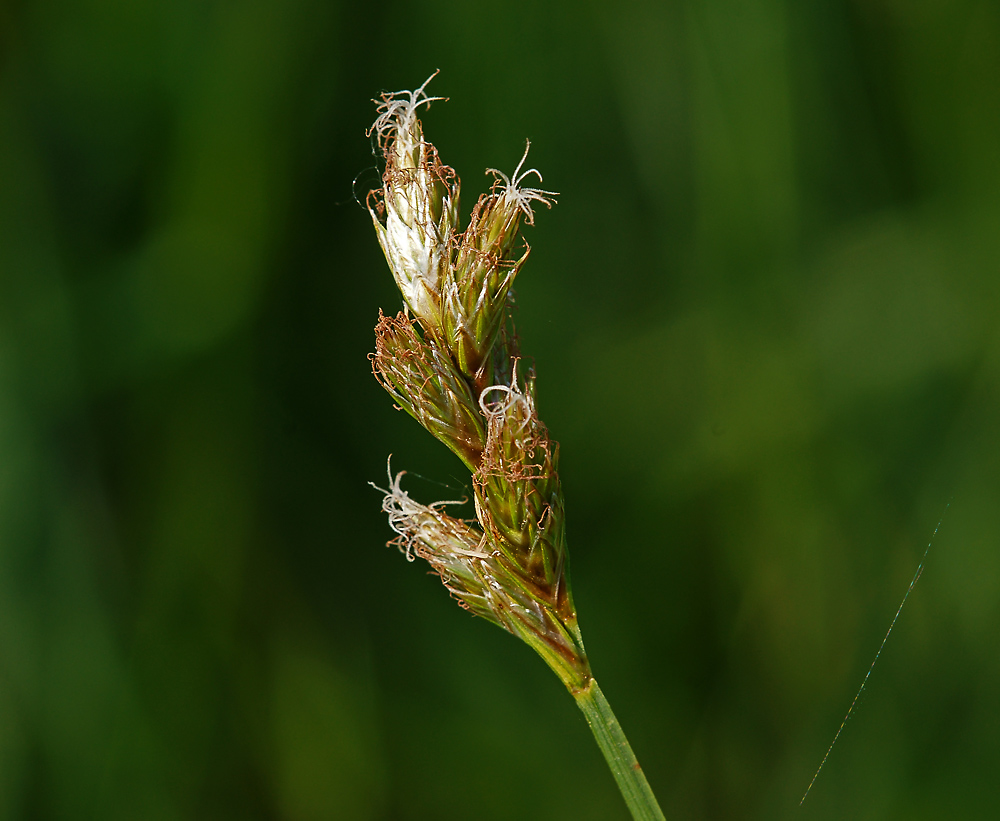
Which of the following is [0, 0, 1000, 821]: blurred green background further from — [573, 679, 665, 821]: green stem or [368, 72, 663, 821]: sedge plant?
[573, 679, 665, 821]: green stem

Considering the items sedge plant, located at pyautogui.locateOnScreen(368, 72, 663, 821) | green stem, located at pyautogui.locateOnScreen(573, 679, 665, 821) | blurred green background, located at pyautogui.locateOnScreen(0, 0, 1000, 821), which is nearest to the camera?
green stem, located at pyautogui.locateOnScreen(573, 679, 665, 821)

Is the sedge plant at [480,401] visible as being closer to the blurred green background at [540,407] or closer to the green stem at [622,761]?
the green stem at [622,761]

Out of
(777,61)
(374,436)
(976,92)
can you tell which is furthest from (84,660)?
(976,92)

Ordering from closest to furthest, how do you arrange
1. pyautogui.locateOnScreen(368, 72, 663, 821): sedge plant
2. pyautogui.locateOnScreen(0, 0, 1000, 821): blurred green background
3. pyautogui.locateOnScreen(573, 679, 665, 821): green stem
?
pyautogui.locateOnScreen(573, 679, 665, 821): green stem, pyautogui.locateOnScreen(368, 72, 663, 821): sedge plant, pyautogui.locateOnScreen(0, 0, 1000, 821): blurred green background

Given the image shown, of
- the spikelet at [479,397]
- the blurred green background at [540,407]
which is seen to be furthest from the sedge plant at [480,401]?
the blurred green background at [540,407]

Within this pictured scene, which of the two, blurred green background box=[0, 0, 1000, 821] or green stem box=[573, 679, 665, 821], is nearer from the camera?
green stem box=[573, 679, 665, 821]

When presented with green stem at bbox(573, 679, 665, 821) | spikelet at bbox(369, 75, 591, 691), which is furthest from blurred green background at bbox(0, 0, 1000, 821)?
green stem at bbox(573, 679, 665, 821)

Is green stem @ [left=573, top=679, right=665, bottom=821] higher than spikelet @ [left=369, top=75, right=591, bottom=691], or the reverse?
spikelet @ [left=369, top=75, right=591, bottom=691]
